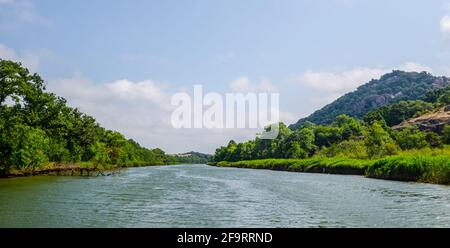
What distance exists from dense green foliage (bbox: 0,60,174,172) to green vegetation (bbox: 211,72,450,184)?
133ft

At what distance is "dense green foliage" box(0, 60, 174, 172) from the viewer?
51.7 meters

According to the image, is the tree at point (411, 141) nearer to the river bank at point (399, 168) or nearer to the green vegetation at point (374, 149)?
the green vegetation at point (374, 149)

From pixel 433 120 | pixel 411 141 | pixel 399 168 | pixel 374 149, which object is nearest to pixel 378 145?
pixel 374 149

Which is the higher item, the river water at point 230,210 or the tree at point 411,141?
the tree at point 411,141

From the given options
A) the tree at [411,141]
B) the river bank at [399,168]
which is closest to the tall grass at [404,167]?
the river bank at [399,168]

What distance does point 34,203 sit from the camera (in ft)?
86.1

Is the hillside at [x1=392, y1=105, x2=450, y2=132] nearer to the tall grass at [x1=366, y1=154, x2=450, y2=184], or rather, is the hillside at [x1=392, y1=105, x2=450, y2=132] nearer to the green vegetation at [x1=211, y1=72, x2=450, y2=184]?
the green vegetation at [x1=211, y1=72, x2=450, y2=184]

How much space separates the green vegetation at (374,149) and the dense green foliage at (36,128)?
133 ft

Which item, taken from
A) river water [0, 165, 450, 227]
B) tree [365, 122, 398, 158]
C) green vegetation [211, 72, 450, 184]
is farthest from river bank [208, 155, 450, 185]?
river water [0, 165, 450, 227]

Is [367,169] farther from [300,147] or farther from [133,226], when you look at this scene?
[300,147]

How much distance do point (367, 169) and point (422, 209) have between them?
36276 millimetres

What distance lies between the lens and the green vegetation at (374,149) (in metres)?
45.3
